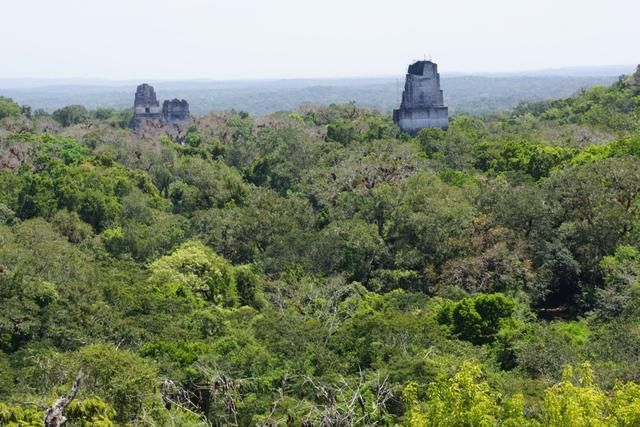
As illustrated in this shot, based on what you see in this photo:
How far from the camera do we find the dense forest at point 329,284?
48.4ft

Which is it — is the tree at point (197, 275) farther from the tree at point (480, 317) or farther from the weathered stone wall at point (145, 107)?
the weathered stone wall at point (145, 107)

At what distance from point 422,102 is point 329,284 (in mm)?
22141

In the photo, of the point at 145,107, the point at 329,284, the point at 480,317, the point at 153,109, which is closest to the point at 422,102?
the point at 329,284

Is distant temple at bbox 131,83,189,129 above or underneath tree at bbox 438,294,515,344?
above

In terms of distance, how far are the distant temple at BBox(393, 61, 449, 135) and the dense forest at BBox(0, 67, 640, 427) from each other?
2.41 m

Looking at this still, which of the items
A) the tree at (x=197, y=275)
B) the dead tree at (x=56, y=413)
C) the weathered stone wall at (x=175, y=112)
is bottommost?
the tree at (x=197, y=275)

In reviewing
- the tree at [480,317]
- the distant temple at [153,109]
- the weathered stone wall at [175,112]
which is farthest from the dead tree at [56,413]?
the weathered stone wall at [175,112]

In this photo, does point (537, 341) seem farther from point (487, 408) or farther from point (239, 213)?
point (239, 213)

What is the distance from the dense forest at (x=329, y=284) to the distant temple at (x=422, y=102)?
241 centimetres

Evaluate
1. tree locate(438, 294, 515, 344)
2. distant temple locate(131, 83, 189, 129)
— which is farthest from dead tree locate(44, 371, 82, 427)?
distant temple locate(131, 83, 189, 129)

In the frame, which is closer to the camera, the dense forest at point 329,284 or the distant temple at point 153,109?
the dense forest at point 329,284

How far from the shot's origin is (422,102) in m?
44.8

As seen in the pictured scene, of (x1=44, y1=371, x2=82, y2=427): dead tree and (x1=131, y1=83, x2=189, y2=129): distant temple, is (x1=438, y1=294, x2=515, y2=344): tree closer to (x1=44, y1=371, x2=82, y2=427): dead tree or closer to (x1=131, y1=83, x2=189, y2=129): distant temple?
(x1=44, y1=371, x2=82, y2=427): dead tree

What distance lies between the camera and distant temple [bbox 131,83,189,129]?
218ft
